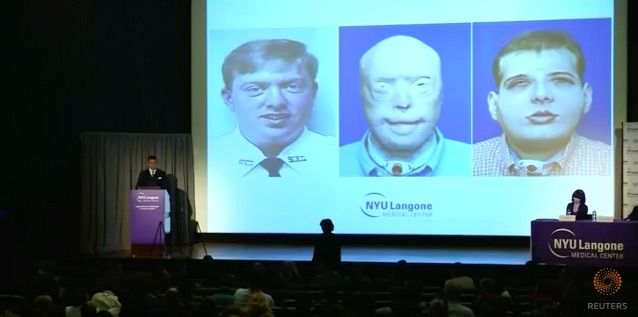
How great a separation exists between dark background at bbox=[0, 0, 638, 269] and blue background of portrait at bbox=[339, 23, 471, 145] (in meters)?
2.45

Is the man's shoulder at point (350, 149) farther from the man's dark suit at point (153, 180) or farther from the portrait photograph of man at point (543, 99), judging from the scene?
the man's dark suit at point (153, 180)

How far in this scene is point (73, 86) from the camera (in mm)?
11852

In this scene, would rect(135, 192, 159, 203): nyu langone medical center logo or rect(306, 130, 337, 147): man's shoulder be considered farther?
rect(306, 130, 337, 147): man's shoulder

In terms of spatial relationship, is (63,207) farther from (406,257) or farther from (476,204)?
(476,204)

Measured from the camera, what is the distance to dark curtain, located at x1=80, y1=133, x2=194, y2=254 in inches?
457

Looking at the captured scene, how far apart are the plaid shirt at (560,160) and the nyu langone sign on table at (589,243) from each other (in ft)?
10.0

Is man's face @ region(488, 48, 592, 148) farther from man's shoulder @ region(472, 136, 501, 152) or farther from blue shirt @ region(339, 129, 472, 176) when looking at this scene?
blue shirt @ region(339, 129, 472, 176)

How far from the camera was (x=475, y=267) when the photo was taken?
8.70 meters

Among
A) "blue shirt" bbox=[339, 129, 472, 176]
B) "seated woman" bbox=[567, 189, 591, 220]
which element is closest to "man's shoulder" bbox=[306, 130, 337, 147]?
"blue shirt" bbox=[339, 129, 472, 176]

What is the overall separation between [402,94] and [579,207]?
3130 mm

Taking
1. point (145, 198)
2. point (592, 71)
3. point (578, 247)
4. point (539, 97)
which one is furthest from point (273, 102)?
point (578, 247)

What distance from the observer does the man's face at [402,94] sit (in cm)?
1087

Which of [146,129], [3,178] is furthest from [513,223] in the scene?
[3,178]

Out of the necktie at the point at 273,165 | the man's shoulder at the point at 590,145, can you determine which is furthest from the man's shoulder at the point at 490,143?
the necktie at the point at 273,165
